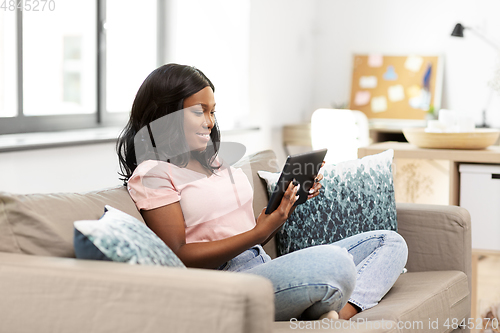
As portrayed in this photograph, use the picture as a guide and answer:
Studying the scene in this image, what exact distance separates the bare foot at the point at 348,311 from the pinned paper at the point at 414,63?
2.92 meters

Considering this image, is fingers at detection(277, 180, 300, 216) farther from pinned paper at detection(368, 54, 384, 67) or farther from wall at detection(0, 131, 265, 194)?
pinned paper at detection(368, 54, 384, 67)

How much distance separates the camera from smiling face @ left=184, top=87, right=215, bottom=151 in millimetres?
1451

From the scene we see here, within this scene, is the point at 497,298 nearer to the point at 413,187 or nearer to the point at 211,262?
the point at 413,187

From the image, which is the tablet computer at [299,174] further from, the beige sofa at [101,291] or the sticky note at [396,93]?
the sticky note at [396,93]

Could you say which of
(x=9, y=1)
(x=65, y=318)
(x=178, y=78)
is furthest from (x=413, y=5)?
(x=65, y=318)


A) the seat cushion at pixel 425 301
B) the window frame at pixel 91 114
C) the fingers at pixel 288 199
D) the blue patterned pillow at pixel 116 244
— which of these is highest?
the window frame at pixel 91 114

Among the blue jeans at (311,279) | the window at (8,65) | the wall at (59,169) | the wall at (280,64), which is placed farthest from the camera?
the wall at (280,64)

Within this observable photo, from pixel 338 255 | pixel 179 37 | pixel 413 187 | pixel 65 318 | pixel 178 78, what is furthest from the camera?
pixel 179 37

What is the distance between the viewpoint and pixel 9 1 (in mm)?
2193

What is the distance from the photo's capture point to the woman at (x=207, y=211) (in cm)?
125

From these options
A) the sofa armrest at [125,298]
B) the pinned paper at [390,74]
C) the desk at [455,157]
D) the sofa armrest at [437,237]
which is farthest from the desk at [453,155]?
the sofa armrest at [125,298]

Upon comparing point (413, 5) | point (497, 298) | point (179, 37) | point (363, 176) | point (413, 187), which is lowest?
point (497, 298)

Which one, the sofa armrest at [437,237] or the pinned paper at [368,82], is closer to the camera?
the sofa armrest at [437,237]

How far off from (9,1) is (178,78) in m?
1.14
